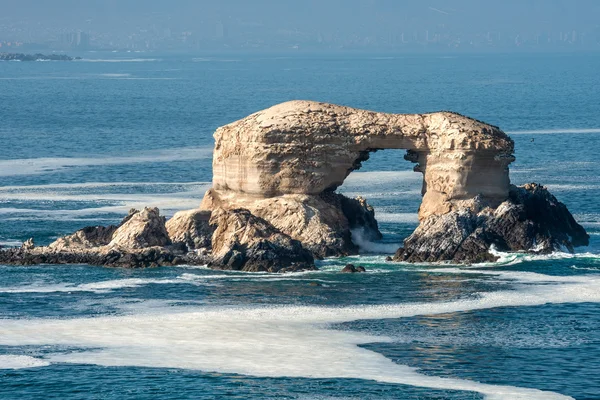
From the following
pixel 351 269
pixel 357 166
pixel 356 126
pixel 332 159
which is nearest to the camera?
pixel 351 269

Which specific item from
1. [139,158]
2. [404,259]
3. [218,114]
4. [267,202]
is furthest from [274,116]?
[218,114]

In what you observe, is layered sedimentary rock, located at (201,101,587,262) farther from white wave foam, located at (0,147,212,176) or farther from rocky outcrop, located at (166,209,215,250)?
white wave foam, located at (0,147,212,176)

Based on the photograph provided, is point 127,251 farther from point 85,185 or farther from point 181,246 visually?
point 85,185

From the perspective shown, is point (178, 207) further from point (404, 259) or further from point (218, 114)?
point (218, 114)

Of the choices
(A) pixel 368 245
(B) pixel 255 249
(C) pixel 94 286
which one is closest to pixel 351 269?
(B) pixel 255 249

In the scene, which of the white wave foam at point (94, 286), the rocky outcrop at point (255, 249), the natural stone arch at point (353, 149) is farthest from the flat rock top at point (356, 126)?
the white wave foam at point (94, 286)

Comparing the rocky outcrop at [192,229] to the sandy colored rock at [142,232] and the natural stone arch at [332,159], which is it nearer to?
the sandy colored rock at [142,232]

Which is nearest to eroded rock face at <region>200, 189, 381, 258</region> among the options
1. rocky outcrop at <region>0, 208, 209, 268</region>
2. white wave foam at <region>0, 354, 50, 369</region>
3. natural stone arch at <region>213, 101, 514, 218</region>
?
natural stone arch at <region>213, 101, 514, 218</region>
